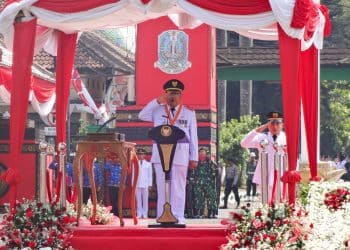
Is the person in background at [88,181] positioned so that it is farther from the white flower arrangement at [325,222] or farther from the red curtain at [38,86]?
the white flower arrangement at [325,222]

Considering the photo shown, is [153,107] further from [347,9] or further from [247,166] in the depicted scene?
[347,9]

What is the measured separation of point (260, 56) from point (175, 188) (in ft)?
55.4

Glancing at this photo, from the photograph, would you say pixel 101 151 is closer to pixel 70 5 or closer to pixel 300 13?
Answer: pixel 70 5

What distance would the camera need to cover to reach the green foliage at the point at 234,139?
118 ft

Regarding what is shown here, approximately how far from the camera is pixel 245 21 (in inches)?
495

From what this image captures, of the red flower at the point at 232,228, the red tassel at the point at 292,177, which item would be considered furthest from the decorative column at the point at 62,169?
the red tassel at the point at 292,177

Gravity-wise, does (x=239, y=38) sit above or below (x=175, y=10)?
above

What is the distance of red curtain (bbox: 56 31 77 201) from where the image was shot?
14625 mm

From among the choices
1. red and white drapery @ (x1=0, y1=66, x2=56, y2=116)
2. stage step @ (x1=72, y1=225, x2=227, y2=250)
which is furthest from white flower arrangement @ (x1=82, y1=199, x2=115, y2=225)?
red and white drapery @ (x1=0, y1=66, x2=56, y2=116)

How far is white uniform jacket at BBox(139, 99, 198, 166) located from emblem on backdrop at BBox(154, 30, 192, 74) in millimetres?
7835

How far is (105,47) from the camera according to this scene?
3684 cm

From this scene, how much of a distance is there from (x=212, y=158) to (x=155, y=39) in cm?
272

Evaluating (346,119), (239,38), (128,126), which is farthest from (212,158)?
(346,119)

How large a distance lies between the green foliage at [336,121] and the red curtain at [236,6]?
36979mm
